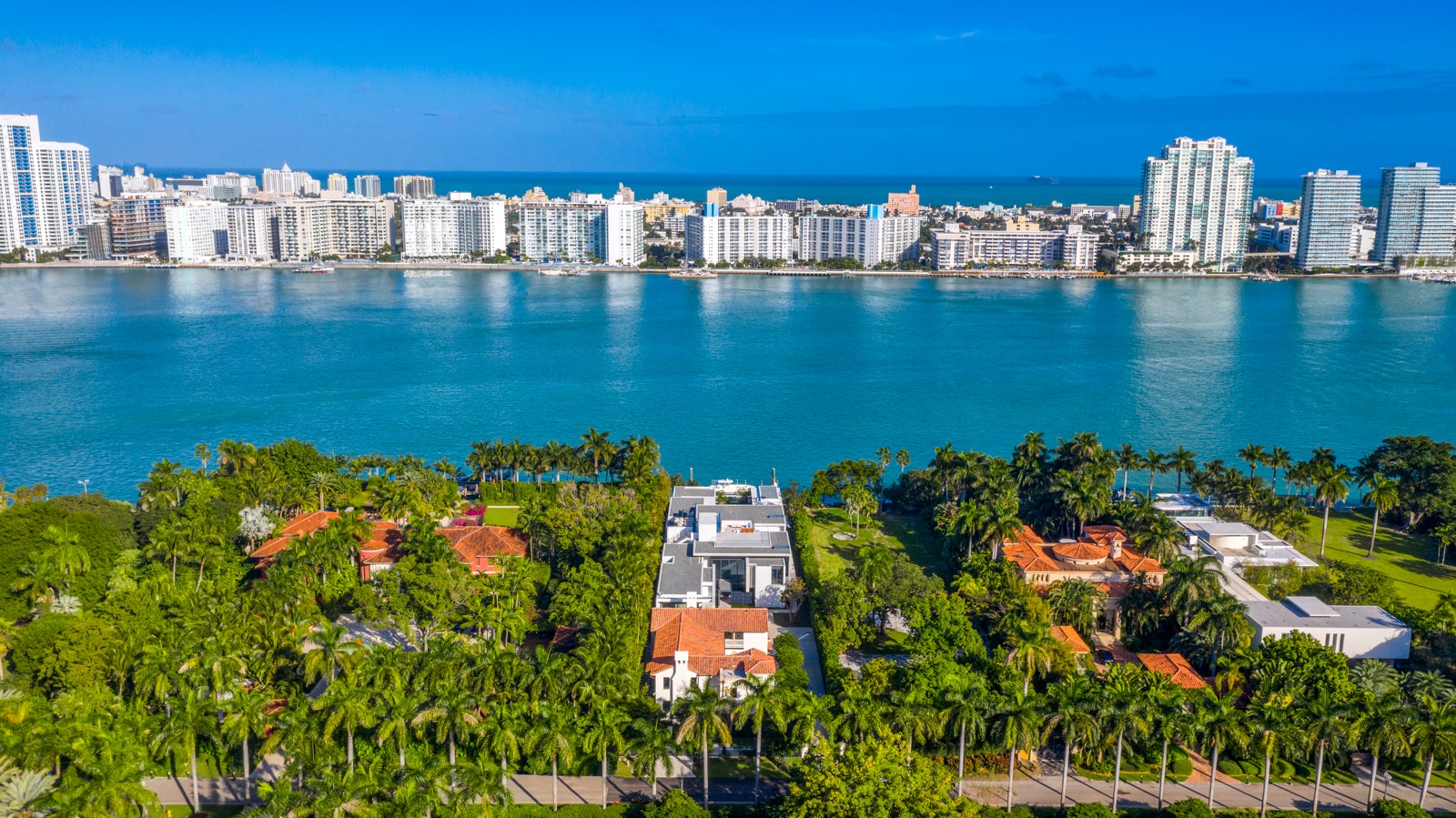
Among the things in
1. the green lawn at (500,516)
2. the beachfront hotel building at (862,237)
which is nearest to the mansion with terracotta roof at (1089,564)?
the green lawn at (500,516)

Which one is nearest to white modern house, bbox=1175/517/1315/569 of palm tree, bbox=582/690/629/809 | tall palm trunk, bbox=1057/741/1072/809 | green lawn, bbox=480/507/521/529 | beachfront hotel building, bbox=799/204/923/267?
tall palm trunk, bbox=1057/741/1072/809

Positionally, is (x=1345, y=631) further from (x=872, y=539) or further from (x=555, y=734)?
(x=555, y=734)

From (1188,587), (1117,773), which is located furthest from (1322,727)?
(1188,587)

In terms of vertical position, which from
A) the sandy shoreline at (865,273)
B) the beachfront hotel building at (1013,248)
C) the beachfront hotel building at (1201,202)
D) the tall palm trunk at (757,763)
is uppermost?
the beachfront hotel building at (1201,202)

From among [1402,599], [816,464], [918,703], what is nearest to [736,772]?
[918,703]

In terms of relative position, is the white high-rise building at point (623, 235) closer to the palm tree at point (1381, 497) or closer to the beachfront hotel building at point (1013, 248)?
the beachfront hotel building at point (1013, 248)

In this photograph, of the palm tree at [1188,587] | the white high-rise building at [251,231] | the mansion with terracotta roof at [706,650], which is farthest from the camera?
the white high-rise building at [251,231]

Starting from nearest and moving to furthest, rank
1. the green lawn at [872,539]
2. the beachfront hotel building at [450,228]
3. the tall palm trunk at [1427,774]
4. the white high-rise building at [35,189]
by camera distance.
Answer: the tall palm trunk at [1427,774] → the green lawn at [872,539] → the white high-rise building at [35,189] → the beachfront hotel building at [450,228]
